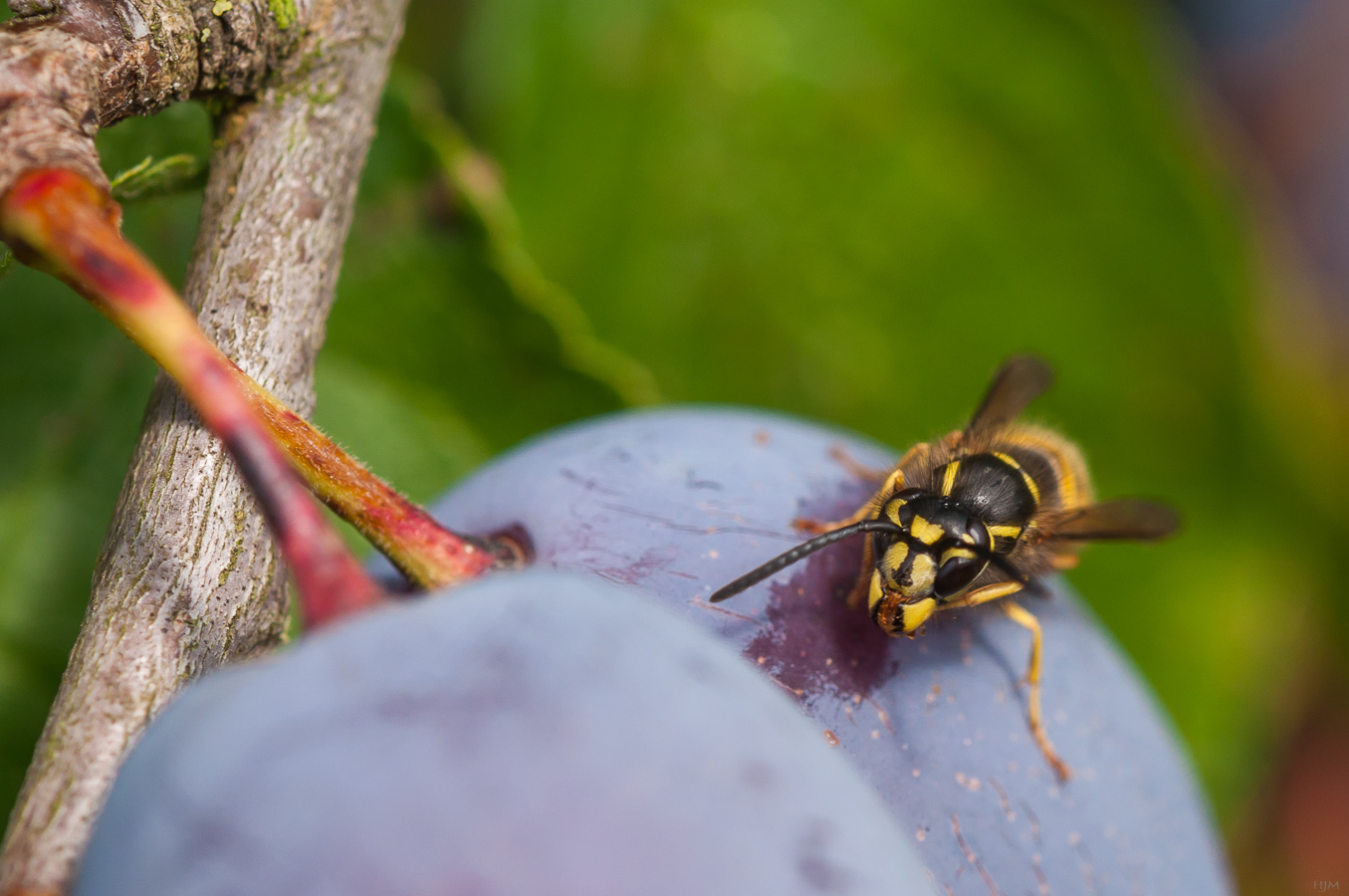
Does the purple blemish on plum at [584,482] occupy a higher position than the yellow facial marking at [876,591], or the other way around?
the yellow facial marking at [876,591]

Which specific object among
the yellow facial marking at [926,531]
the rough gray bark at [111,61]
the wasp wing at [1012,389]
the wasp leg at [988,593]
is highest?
the rough gray bark at [111,61]

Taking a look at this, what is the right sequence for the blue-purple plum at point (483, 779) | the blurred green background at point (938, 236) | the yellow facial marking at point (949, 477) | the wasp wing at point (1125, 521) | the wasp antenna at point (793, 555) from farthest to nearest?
the blurred green background at point (938, 236), the wasp wing at point (1125, 521), the yellow facial marking at point (949, 477), the wasp antenna at point (793, 555), the blue-purple plum at point (483, 779)

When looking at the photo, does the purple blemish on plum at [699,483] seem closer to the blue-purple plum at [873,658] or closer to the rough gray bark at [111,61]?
the blue-purple plum at [873,658]

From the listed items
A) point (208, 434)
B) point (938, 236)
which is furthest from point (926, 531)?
point (938, 236)

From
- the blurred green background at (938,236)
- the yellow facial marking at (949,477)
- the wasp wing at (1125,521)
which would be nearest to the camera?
the yellow facial marking at (949,477)

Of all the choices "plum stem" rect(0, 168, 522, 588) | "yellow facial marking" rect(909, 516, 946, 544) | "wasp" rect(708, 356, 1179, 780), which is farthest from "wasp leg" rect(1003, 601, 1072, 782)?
"plum stem" rect(0, 168, 522, 588)

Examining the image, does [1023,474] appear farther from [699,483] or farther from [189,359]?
[189,359]

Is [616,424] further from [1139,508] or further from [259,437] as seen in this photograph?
[1139,508]

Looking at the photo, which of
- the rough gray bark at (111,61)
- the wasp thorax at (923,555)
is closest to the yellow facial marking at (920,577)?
A: the wasp thorax at (923,555)

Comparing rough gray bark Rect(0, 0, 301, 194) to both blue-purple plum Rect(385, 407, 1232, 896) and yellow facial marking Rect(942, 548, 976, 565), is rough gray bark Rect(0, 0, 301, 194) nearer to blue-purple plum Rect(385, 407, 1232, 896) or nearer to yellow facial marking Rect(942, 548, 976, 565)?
blue-purple plum Rect(385, 407, 1232, 896)
